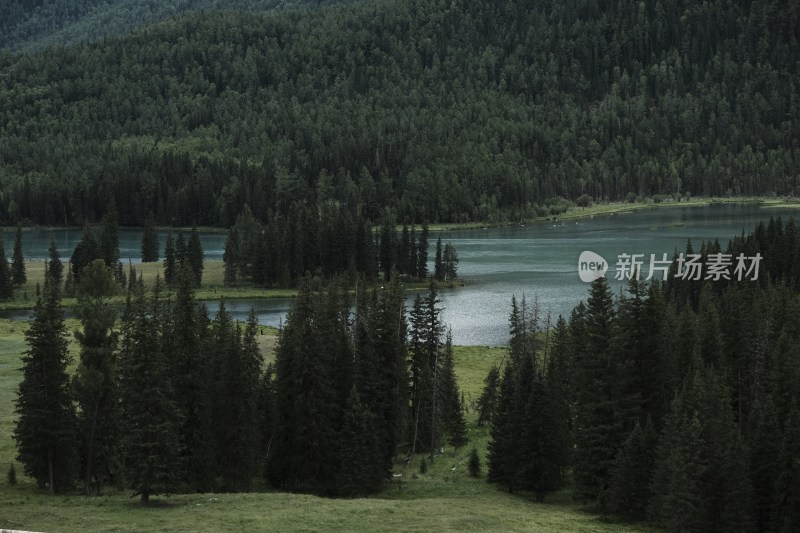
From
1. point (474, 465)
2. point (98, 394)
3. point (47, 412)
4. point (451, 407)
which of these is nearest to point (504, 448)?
point (474, 465)

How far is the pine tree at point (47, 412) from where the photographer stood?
66.4 meters

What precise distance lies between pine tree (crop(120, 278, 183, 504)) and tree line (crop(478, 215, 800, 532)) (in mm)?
23557

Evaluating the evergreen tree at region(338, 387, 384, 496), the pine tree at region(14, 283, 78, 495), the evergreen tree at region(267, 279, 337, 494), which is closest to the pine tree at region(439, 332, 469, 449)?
the evergreen tree at region(267, 279, 337, 494)

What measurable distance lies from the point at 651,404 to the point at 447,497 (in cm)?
1731

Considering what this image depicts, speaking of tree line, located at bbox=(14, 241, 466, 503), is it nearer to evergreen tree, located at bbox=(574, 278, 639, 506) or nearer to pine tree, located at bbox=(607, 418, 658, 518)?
evergreen tree, located at bbox=(574, 278, 639, 506)

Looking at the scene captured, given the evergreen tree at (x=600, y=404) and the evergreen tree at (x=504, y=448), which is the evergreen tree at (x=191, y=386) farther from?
the evergreen tree at (x=600, y=404)

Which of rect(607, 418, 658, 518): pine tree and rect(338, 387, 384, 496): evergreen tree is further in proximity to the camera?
rect(338, 387, 384, 496): evergreen tree

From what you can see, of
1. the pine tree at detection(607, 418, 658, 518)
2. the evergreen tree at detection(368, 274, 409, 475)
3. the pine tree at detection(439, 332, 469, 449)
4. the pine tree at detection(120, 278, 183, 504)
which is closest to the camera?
the pine tree at detection(120, 278, 183, 504)

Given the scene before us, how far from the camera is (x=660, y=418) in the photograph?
77.4 metres

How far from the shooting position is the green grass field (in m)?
53.8

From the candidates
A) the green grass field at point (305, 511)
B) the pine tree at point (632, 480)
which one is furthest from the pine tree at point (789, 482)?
the green grass field at point (305, 511)

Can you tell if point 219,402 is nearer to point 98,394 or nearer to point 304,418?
point 304,418

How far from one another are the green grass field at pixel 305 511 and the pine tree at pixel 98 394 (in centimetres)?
271

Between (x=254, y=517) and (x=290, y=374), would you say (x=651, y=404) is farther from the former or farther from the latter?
(x=254, y=517)
